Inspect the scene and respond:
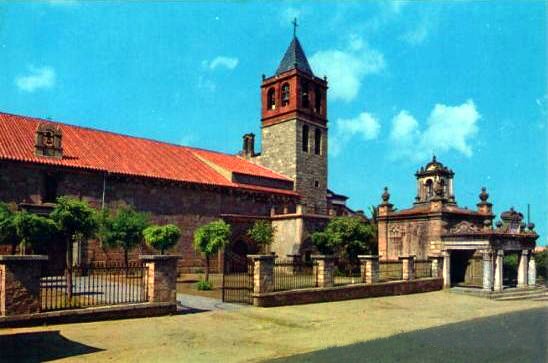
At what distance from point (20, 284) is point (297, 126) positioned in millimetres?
28175

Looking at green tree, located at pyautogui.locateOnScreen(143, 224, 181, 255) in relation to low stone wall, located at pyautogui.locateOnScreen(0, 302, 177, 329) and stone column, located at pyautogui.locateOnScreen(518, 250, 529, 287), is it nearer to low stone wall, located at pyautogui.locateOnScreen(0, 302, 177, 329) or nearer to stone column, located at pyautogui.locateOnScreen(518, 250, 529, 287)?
low stone wall, located at pyautogui.locateOnScreen(0, 302, 177, 329)

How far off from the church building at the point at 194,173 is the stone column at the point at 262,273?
1245 cm

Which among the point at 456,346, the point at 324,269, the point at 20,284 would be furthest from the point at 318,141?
the point at 20,284

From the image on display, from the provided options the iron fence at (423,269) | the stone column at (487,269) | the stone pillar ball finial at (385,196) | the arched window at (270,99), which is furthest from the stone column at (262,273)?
the arched window at (270,99)

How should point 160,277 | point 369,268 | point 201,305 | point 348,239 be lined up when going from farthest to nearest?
point 348,239 < point 369,268 < point 201,305 < point 160,277

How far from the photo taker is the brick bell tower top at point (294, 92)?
1458 inches

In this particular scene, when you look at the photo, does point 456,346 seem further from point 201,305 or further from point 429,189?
point 429,189

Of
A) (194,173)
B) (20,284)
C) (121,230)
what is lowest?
(20,284)

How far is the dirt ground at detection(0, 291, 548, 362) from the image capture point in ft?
29.3

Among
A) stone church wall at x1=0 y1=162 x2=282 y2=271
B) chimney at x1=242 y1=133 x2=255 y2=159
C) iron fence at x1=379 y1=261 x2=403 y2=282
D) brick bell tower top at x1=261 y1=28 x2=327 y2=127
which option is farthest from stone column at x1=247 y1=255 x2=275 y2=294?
chimney at x1=242 y1=133 x2=255 y2=159

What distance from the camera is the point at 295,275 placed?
17.8 meters

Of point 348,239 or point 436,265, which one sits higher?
point 348,239

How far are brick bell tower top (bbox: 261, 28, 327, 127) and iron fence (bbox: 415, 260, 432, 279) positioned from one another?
1747 centimetres

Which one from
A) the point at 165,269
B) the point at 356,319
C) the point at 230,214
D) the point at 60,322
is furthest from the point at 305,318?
the point at 230,214
